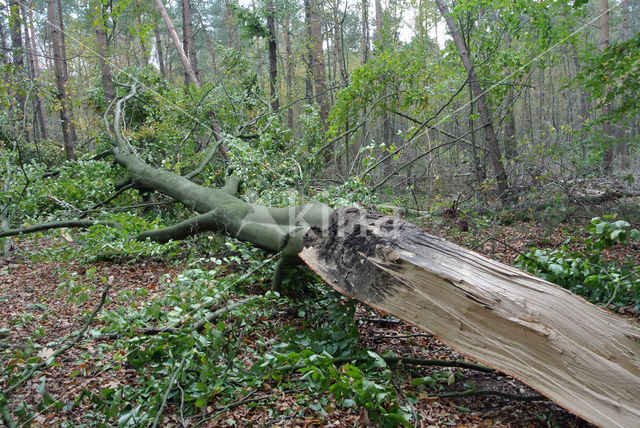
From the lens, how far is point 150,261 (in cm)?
489

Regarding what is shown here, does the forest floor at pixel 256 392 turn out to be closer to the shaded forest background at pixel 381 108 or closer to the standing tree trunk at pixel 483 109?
the shaded forest background at pixel 381 108

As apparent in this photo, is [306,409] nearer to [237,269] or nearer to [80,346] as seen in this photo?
[80,346]

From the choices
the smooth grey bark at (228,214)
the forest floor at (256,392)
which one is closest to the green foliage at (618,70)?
the forest floor at (256,392)

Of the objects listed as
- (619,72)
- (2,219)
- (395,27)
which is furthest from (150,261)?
(395,27)

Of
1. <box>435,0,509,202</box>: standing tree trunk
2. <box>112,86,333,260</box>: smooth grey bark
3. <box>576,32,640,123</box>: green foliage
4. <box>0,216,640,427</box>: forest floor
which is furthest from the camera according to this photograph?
<box>435,0,509,202</box>: standing tree trunk

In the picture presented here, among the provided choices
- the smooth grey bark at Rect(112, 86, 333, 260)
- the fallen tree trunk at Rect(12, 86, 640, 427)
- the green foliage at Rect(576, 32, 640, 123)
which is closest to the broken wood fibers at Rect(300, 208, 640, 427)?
the fallen tree trunk at Rect(12, 86, 640, 427)

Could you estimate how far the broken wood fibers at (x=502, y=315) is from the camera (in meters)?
1.84

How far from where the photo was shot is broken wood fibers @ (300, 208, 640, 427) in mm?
1837

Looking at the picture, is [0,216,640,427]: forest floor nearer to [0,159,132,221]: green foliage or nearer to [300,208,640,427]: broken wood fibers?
[300,208,640,427]: broken wood fibers

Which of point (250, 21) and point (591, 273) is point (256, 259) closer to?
point (591, 273)

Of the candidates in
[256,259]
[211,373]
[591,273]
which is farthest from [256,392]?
[591,273]

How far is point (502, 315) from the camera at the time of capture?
6.71ft

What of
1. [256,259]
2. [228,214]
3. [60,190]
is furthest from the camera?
[60,190]

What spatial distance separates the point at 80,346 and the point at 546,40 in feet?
25.3
